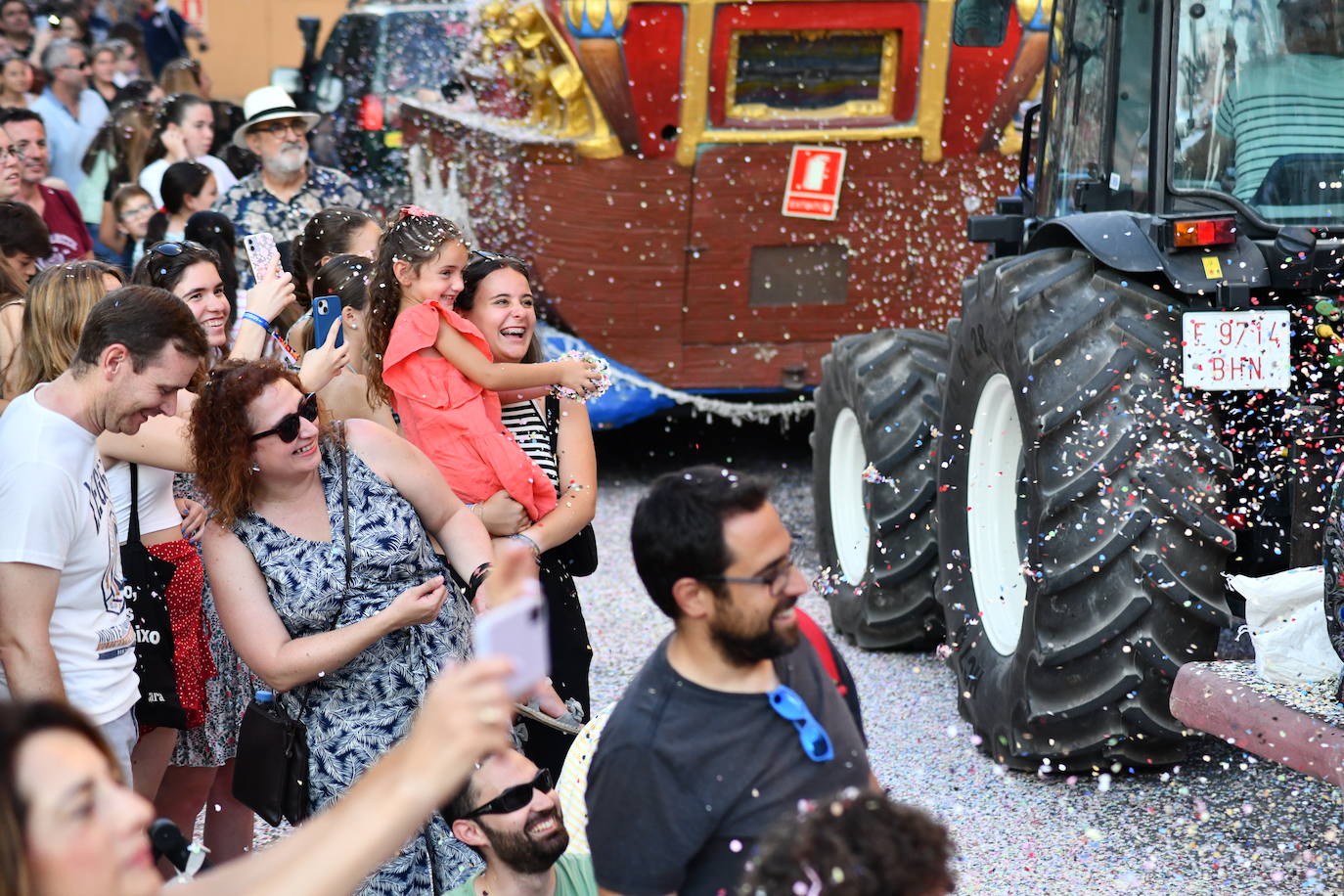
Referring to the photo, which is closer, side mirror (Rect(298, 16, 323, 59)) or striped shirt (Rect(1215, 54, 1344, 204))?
striped shirt (Rect(1215, 54, 1344, 204))

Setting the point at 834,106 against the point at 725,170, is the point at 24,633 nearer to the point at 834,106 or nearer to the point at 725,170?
the point at 725,170

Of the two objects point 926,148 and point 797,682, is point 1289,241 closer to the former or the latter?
point 797,682

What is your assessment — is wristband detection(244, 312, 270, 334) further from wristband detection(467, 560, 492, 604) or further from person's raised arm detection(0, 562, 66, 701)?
person's raised arm detection(0, 562, 66, 701)

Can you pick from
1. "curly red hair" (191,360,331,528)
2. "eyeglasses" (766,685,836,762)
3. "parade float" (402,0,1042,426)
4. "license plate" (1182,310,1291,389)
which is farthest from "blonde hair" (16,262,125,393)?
"parade float" (402,0,1042,426)

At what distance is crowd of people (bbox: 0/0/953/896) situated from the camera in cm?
161

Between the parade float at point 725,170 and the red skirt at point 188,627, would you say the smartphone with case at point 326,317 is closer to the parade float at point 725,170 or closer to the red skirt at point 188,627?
the red skirt at point 188,627

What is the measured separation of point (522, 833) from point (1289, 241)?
239cm

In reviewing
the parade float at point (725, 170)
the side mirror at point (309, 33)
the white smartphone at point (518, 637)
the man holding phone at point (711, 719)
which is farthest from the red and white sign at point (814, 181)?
the side mirror at point (309, 33)

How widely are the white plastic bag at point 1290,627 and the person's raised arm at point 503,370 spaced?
1.60 meters

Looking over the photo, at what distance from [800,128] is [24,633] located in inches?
194

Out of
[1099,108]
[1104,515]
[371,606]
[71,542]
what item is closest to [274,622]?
[371,606]

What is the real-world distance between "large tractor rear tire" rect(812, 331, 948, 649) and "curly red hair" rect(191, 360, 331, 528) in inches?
112

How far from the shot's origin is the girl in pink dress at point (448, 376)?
3688 mm

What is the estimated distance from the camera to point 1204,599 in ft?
12.5
